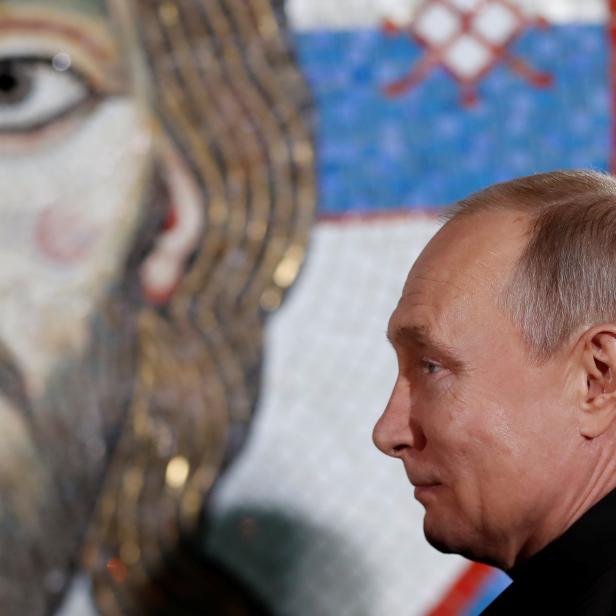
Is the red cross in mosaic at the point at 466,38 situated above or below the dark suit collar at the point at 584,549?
above

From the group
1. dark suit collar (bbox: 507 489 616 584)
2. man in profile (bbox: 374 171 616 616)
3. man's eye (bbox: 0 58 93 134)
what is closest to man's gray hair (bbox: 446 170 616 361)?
man in profile (bbox: 374 171 616 616)

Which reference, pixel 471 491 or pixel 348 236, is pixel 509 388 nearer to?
pixel 471 491

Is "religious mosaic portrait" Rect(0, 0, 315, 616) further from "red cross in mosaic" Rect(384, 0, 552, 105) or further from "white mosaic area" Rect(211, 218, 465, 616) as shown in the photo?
"red cross in mosaic" Rect(384, 0, 552, 105)

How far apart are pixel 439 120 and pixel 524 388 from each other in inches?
30.5

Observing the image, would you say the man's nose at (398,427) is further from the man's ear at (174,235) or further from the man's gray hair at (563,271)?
the man's ear at (174,235)

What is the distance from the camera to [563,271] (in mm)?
867

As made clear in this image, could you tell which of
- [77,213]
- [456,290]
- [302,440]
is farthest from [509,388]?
[77,213]

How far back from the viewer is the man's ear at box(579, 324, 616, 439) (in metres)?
0.85

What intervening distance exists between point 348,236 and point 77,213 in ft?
1.14

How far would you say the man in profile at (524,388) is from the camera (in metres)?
0.86

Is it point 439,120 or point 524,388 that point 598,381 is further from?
point 439,120

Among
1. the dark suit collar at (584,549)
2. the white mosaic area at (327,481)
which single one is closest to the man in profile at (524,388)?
the dark suit collar at (584,549)

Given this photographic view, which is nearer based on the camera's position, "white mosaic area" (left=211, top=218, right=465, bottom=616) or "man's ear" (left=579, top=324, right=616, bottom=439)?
"man's ear" (left=579, top=324, right=616, bottom=439)

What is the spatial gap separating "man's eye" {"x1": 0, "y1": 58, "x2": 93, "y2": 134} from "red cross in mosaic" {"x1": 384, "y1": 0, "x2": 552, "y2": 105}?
0.41m
